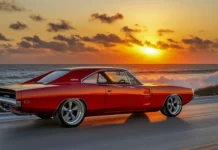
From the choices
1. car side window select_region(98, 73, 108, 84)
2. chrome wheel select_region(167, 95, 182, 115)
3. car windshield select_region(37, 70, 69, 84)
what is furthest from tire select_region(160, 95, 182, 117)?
car windshield select_region(37, 70, 69, 84)

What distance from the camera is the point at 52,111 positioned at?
9.15m

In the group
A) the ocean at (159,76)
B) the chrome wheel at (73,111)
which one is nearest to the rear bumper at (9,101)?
the chrome wheel at (73,111)

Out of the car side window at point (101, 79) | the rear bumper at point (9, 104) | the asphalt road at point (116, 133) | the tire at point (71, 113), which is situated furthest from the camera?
the car side window at point (101, 79)

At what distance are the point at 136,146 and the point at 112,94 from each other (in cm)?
299

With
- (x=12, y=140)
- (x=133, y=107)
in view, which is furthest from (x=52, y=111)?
(x=133, y=107)

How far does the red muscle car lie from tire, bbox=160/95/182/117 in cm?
21

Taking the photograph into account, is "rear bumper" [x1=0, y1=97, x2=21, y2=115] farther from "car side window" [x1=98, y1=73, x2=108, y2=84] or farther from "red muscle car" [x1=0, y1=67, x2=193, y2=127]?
"car side window" [x1=98, y1=73, x2=108, y2=84]

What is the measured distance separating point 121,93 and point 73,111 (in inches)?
56.1

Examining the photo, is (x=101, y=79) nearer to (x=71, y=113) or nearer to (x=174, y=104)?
(x=71, y=113)

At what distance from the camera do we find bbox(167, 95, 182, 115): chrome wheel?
11.7 m

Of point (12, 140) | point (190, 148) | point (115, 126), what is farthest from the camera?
point (115, 126)

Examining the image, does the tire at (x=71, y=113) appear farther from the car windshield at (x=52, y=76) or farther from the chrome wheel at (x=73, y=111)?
the car windshield at (x=52, y=76)

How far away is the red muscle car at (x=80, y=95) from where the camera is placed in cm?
891

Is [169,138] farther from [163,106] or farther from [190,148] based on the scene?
[163,106]
